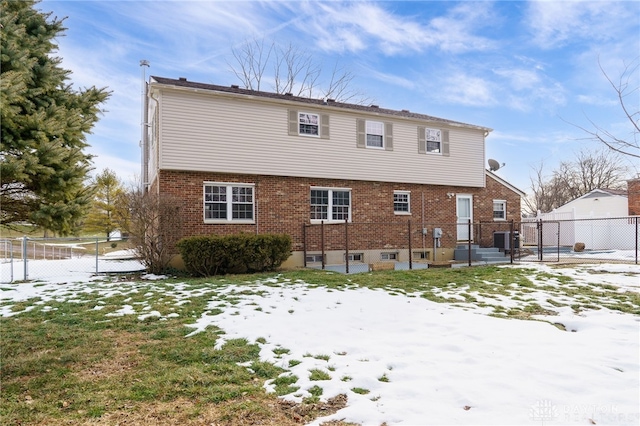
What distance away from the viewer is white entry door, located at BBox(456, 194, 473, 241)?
55.0 ft

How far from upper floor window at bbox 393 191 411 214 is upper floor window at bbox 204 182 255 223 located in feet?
19.1

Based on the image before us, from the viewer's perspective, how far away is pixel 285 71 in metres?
27.7

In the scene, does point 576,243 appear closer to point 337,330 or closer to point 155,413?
point 337,330

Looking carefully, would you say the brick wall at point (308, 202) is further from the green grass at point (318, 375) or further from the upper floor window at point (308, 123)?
the green grass at point (318, 375)

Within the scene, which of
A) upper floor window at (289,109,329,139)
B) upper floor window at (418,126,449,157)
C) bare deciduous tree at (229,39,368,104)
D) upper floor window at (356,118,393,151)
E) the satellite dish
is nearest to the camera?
upper floor window at (289,109,329,139)

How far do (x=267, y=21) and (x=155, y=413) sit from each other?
416 inches

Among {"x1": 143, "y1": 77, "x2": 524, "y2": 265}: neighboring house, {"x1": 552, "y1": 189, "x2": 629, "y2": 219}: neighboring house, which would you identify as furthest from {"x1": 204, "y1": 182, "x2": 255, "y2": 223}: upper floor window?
{"x1": 552, "y1": 189, "x2": 629, "y2": 219}: neighboring house

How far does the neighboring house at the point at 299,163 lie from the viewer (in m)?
12.1

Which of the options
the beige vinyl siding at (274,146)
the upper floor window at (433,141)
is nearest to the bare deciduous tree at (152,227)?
the beige vinyl siding at (274,146)

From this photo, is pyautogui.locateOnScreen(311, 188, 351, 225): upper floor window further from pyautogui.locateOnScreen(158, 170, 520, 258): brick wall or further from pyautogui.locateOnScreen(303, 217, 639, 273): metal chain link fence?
pyautogui.locateOnScreen(303, 217, 639, 273): metal chain link fence

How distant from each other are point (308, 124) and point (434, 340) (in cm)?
1037

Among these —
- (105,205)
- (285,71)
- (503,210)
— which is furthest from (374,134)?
(105,205)

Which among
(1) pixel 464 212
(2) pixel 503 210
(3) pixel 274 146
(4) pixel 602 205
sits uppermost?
(3) pixel 274 146

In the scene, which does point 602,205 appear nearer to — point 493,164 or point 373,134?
point 493,164
